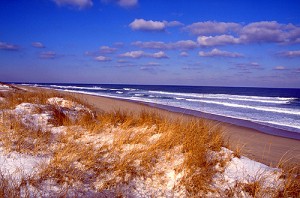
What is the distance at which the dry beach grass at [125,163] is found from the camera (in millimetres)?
3863

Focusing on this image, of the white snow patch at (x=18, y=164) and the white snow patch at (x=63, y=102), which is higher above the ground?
the white snow patch at (x=63, y=102)

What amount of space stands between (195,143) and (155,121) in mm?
2030

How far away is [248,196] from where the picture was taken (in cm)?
383

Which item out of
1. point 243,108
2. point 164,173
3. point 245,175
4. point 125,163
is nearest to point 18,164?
point 125,163

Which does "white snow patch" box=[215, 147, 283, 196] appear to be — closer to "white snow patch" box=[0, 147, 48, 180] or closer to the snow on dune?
the snow on dune

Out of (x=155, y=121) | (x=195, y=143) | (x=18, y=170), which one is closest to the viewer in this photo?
(x=18, y=170)

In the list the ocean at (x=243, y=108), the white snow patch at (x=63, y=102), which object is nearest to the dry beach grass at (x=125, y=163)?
the ocean at (x=243, y=108)

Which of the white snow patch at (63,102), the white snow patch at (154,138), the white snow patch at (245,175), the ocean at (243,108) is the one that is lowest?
the ocean at (243,108)

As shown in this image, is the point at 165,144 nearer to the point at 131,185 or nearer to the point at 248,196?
the point at 131,185

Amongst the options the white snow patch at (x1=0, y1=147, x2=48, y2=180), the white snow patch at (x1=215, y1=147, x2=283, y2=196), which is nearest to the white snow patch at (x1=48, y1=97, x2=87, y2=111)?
the white snow patch at (x1=0, y1=147, x2=48, y2=180)

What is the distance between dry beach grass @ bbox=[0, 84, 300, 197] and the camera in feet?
12.7

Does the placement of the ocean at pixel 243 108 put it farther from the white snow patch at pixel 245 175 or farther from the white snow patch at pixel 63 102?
the white snow patch at pixel 63 102

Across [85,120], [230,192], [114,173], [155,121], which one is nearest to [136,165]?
[114,173]

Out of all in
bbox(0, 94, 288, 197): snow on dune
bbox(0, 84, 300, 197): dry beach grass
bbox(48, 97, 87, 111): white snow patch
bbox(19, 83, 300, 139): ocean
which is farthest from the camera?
bbox(19, 83, 300, 139): ocean
